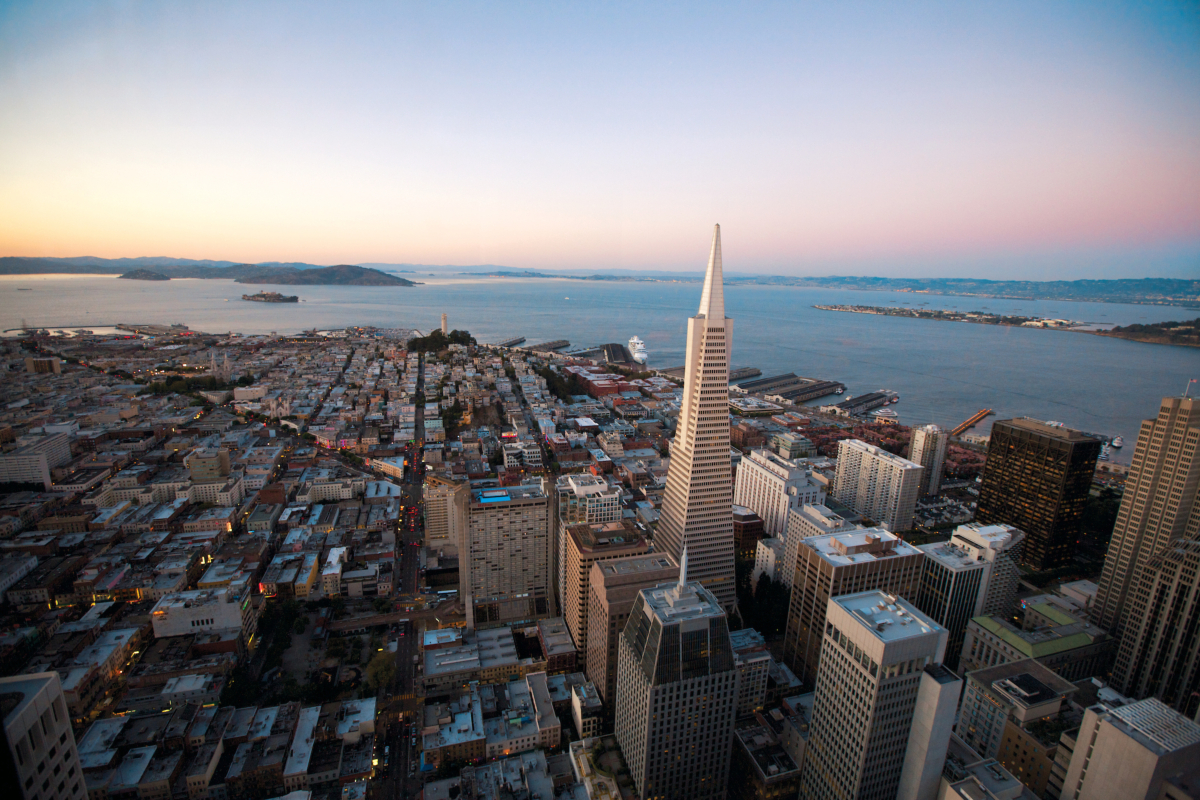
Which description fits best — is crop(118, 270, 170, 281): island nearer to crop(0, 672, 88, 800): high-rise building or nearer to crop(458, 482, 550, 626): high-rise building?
crop(458, 482, 550, 626): high-rise building

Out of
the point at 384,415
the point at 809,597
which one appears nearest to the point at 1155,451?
the point at 809,597

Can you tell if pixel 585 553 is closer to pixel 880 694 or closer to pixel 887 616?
pixel 887 616

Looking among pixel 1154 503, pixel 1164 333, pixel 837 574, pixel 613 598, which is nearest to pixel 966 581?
pixel 837 574

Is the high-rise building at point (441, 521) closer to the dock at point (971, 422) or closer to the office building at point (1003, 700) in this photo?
the office building at point (1003, 700)

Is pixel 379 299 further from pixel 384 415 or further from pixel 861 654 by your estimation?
pixel 861 654

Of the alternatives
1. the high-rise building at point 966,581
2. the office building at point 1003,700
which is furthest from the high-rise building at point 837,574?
the office building at point 1003,700

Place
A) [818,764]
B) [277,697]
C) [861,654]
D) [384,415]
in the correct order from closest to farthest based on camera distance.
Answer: [861,654] → [818,764] → [277,697] → [384,415]

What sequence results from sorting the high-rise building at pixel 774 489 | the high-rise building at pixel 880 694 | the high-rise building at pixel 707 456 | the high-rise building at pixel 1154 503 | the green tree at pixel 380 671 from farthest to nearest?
the high-rise building at pixel 774 489
the high-rise building at pixel 707 456
the high-rise building at pixel 1154 503
the green tree at pixel 380 671
the high-rise building at pixel 880 694
